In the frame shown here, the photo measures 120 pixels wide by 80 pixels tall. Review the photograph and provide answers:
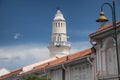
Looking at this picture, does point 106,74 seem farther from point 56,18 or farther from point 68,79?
point 56,18

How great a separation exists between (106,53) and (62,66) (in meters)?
8.01

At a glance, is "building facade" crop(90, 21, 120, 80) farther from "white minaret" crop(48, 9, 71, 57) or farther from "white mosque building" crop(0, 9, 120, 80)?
"white minaret" crop(48, 9, 71, 57)

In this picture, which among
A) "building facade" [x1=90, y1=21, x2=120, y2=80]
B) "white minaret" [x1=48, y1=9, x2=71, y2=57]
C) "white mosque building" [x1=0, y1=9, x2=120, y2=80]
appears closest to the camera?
"building facade" [x1=90, y1=21, x2=120, y2=80]

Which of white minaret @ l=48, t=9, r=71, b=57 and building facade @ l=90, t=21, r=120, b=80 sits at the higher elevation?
white minaret @ l=48, t=9, r=71, b=57

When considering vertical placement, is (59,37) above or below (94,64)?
above

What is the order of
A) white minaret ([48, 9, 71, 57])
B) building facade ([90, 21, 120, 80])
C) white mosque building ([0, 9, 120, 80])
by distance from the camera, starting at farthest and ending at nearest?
white minaret ([48, 9, 71, 57]), white mosque building ([0, 9, 120, 80]), building facade ([90, 21, 120, 80])

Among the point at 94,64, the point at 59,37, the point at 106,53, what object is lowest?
the point at 94,64

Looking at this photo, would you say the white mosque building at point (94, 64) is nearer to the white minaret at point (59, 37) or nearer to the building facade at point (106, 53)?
the building facade at point (106, 53)

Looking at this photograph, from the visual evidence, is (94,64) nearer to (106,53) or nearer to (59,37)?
(106,53)

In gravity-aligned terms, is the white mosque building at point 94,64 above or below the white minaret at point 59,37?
below

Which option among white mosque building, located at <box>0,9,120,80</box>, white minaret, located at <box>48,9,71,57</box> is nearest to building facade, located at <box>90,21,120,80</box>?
white mosque building, located at <box>0,9,120,80</box>

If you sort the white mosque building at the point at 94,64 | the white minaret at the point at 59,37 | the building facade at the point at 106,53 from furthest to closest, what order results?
1. the white minaret at the point at 59,37
2. the white mosque building at the point at 94,64
3. the building facade at the point at 106,53

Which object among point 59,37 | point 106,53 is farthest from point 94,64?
point 59,37

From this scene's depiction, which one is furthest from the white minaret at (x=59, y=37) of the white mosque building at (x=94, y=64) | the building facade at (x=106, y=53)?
A: the building facade at (x=106, y=53)
